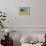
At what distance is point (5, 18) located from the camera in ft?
12.3

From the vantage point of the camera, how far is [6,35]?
12.3 feet

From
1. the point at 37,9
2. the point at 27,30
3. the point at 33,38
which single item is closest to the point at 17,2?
the point at 37,9

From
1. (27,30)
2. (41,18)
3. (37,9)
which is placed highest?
(37,9)

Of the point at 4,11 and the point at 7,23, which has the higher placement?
the point at 4,11

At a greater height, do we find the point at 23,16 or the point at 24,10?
the point at 24,10

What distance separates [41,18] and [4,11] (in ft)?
3.35

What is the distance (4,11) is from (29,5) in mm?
697

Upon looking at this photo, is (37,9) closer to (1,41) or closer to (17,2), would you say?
(17,2)

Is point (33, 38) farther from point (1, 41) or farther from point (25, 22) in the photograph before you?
point (1, 41)

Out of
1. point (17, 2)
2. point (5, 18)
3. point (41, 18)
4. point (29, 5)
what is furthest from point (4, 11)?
point (41, 18)

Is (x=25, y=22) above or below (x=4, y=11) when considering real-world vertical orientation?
below

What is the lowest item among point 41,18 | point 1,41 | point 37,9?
point 1,41

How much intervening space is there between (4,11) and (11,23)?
377 millimetres

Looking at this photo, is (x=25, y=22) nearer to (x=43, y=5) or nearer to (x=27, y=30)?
(x=27, y=30)
